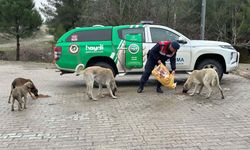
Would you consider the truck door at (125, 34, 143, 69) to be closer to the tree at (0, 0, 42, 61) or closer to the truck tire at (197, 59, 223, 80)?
the truck tire at (197, 59, 223, 80)

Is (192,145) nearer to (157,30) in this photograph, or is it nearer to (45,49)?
(157,30)

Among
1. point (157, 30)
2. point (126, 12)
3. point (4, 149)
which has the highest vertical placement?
point (126, 12)

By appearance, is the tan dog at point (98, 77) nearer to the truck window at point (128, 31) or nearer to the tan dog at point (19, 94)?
the tan dog at point (19, 94)

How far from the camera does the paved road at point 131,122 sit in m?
5.45

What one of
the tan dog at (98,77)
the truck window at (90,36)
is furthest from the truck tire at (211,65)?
the tan dog at (98,77)

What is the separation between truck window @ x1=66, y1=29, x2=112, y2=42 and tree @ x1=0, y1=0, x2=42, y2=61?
706 inches

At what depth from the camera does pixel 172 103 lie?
826 centimetres

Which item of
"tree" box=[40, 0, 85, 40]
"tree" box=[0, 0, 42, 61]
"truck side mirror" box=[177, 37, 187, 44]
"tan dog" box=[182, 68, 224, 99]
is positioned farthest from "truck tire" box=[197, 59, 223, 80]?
"tree" box=[40, 0, 85, 40]

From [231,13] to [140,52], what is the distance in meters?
20.5

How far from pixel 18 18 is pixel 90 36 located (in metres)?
18.7

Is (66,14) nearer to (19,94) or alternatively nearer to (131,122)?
(19,94)

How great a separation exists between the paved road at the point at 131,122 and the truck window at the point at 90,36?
180cm

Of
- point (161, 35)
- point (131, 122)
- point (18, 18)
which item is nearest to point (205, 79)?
point (161, 35)

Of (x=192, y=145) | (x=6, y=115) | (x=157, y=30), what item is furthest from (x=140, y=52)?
(x=192, y=145)
